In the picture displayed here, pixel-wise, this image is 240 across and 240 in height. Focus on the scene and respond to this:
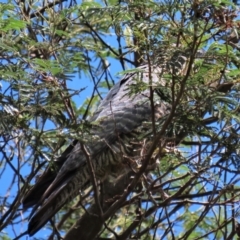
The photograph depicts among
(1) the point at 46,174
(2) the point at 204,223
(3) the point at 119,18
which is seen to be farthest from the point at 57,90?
(2) the point at 204,223

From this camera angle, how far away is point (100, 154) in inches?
163

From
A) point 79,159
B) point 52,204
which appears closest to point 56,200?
point 52,204

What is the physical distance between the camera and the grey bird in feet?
11.8

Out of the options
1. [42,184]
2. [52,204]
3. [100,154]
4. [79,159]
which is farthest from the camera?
[100,154]

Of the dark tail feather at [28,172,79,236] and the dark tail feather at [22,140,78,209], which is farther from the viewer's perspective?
the dark tail feather at [22,140,78,209]

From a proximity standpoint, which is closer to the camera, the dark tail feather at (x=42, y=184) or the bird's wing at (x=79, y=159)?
the bird's wing at (x=79, y=159)

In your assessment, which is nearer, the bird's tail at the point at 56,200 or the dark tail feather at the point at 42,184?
the bird's tail at the point at 56,200

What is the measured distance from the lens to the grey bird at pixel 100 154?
358 centimetres

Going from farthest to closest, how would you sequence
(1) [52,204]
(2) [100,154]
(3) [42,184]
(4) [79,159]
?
(2) [100,154], (4) [79,159], (3) [42,184], (1) [52,204]

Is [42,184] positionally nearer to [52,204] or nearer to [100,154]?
[52,204]

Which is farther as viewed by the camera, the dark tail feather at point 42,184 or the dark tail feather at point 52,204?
the dark tail feather at point 42,184

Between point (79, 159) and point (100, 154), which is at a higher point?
point (100, 154)

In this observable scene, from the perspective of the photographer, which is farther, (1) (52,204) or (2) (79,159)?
(2) (79,159)

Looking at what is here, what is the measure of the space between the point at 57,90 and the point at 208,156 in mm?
775
